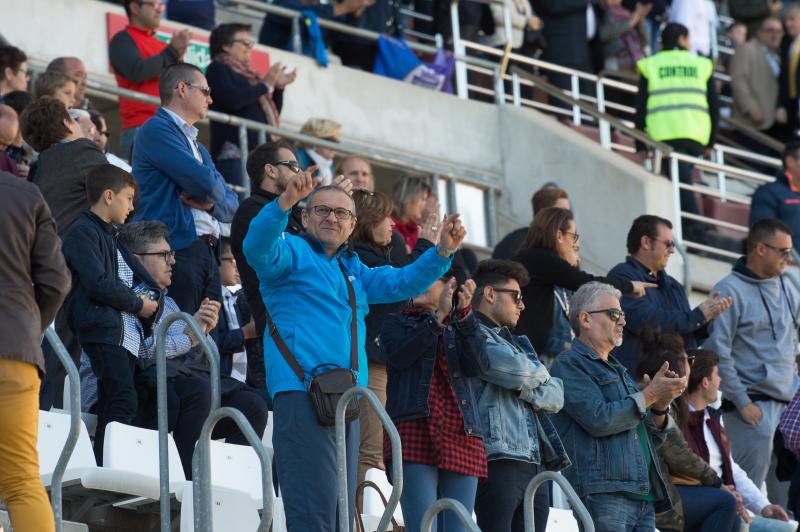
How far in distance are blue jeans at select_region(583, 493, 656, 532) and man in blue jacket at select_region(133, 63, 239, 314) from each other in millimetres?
2225

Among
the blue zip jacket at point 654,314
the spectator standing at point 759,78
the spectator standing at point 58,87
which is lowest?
the blue zip jacket at point 654,314

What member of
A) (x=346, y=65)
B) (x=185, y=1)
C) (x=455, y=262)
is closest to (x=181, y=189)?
(x=455, y=262)

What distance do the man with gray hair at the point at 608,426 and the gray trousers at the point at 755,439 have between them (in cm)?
218

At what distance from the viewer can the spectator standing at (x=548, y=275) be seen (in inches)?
383

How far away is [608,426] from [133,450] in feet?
6.90

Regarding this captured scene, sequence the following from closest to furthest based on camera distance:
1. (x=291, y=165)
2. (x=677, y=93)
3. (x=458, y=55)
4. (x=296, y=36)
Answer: (x=291, y=165) < (x=677, y=93) < (x=296, y=36) < (x=458, y=55)

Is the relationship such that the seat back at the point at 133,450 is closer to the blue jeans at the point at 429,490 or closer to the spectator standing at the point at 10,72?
the blue jeans at the point at 429,490

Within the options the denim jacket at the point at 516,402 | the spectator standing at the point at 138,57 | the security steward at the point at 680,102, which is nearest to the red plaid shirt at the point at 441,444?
the denim jacket at the point at 516,402

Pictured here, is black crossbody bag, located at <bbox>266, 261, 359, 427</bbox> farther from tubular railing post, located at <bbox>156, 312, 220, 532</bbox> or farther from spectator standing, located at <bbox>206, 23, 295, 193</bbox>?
spectator standing, located at <bbox>206, 23, 295, 193</bbox>

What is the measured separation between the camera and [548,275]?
31.9 ft

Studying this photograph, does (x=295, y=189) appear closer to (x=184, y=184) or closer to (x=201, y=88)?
(x=184, y=184)

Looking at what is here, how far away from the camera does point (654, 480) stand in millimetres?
8523

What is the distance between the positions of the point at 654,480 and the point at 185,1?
22.2 feet

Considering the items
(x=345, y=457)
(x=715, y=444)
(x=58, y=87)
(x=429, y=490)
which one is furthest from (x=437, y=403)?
(x=58, y=87)
